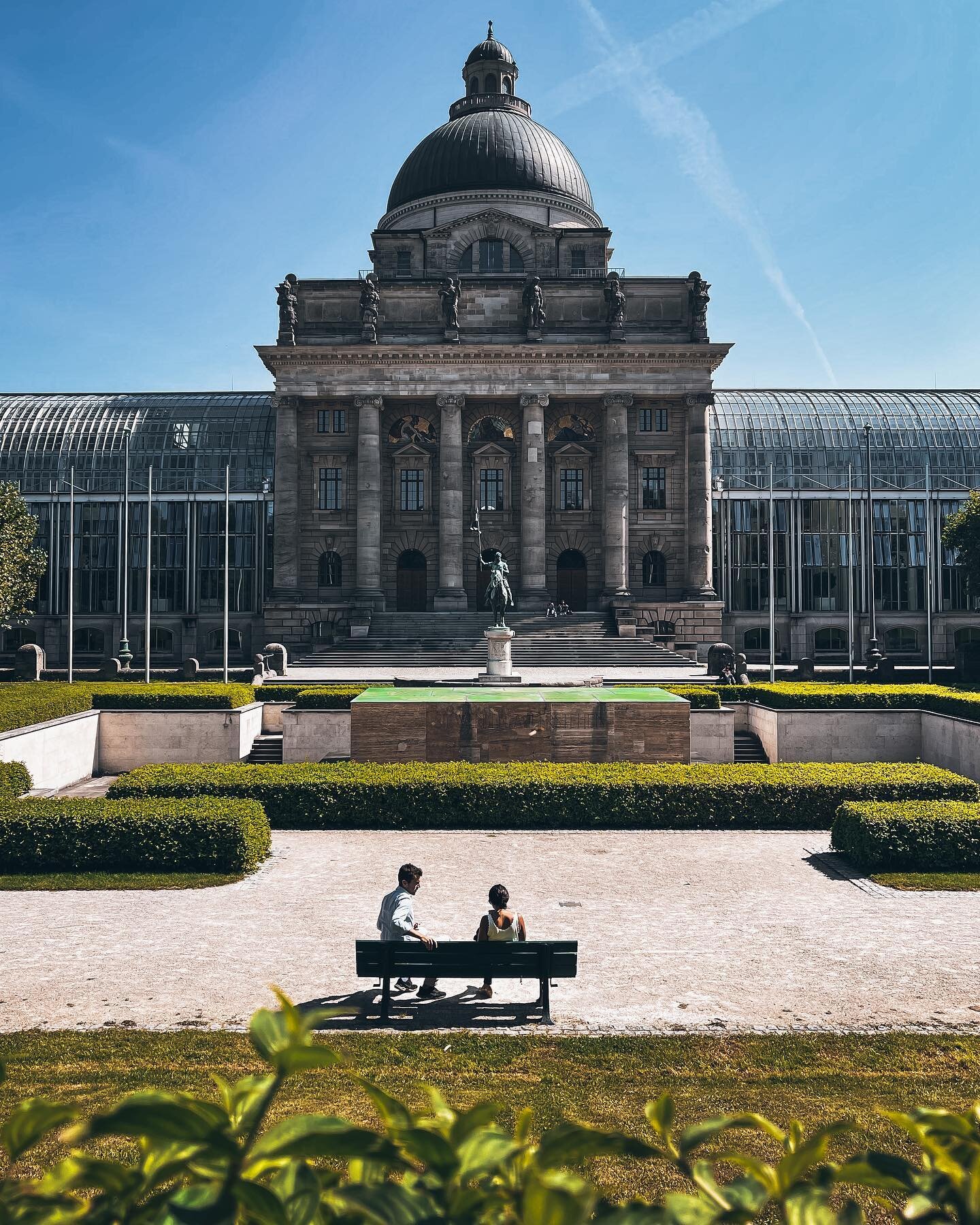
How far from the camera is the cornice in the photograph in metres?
59.3

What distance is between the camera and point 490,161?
68812 mm

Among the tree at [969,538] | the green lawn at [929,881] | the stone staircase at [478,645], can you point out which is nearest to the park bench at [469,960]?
the green lawn at [929,881]

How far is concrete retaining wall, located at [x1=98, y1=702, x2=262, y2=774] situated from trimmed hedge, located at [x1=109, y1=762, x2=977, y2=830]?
7495 mm

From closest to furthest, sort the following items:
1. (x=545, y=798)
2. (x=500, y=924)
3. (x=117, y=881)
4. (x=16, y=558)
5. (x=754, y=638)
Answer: (x=500, y=924) < (x=117, y=881) < (x=545, y=798) < (x=16, y=558) < (x=754, y=638)

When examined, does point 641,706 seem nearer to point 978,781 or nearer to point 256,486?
point 978,781

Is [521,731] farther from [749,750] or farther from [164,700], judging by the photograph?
[164,700]

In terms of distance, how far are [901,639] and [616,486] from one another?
2345 centimetres

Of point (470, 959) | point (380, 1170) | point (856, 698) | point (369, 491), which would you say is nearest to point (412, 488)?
point (369, 491)

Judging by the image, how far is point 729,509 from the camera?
66.6m

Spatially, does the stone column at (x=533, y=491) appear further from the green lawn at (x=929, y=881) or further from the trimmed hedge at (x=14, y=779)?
the green lawn at (x=929, y=881)

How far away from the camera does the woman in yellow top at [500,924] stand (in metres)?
11.1

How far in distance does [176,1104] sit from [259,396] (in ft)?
241

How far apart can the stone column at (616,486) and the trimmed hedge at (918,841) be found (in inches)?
1685

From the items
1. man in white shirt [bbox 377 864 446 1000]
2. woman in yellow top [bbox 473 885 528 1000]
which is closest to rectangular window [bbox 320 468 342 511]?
man in white shirt [bbox 377 864 446 1000]
